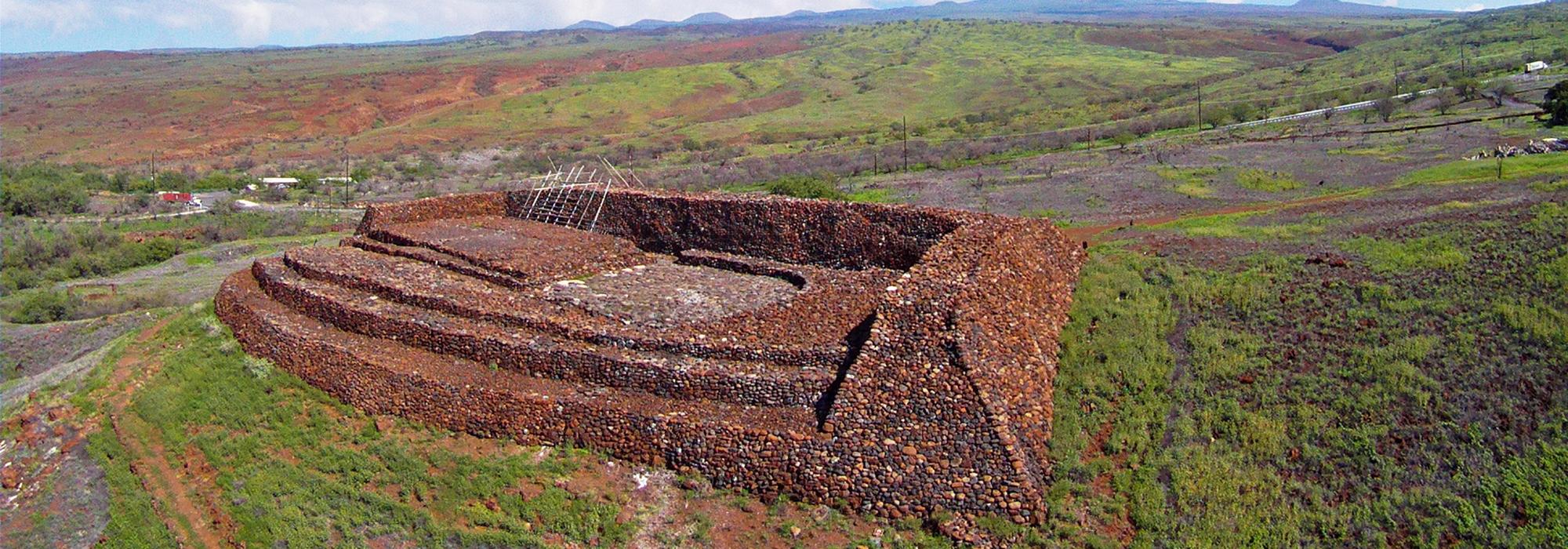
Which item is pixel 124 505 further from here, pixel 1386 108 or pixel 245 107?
pixel 245 107

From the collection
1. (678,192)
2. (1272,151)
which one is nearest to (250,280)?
(678,192)

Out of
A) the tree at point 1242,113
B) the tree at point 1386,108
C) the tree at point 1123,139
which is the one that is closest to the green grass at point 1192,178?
the tree at point 1123,139

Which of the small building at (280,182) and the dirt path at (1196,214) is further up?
the small building at (280,182)

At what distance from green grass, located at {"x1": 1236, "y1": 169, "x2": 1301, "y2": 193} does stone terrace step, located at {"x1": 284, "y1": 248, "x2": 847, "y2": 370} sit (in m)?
18.6

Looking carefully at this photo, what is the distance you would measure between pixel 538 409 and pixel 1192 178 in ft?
75.3

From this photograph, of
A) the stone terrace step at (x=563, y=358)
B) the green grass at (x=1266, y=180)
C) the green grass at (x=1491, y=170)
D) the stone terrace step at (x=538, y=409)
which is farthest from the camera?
the green grass at (x=1266, y=180)

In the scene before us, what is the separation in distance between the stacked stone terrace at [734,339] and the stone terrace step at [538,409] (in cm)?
3

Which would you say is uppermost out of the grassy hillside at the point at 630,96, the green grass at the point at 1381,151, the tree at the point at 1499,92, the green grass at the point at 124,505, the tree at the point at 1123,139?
the grassy hillside at the point at 630,96

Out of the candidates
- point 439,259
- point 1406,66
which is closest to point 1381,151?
point 439,259

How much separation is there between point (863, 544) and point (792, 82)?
9293cm

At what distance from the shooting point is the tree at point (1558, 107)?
28.4m

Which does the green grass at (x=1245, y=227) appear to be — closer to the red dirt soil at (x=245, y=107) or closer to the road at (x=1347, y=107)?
the road at (x=1347, y=107)

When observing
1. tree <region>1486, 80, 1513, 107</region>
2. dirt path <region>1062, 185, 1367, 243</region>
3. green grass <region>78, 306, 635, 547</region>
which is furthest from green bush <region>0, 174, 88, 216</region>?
tree <region>1486, 80, 1513, 107</region>

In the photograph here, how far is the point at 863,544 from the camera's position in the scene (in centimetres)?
938
